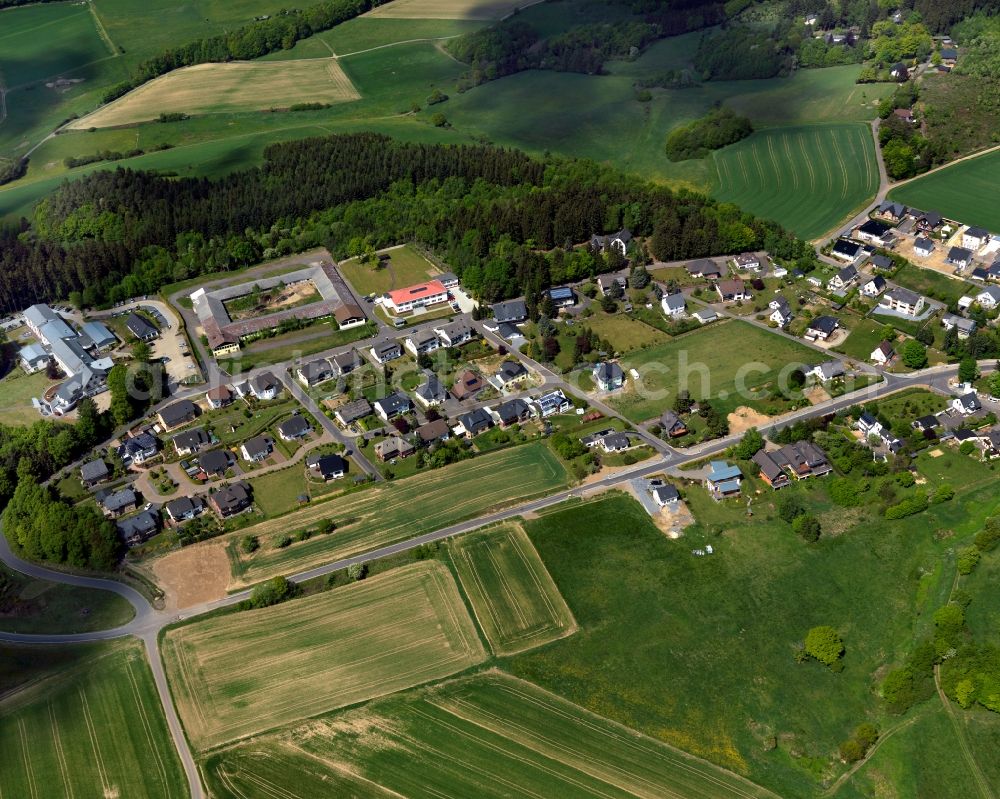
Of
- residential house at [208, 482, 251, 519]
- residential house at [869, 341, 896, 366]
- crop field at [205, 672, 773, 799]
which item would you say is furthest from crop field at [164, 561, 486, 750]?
residential house at [869, 341, 896, 366]

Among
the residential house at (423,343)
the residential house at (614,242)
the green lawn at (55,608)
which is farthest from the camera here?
the residential house at (614,242)

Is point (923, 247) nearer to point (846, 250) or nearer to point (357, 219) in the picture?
point (846, 250)

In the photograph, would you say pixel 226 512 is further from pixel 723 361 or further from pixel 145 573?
pixel 723 361

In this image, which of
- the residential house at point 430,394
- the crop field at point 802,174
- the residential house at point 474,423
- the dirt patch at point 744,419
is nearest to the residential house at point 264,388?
the residential house at point 430,394

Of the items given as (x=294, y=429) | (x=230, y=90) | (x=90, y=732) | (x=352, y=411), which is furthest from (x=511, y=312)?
(x=230, y=90)

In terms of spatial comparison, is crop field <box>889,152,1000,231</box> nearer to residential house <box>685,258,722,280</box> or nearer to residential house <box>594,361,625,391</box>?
residential house <box>685,258,722,280</box>

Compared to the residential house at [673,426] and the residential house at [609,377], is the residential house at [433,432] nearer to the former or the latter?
the residential house at [609,377]
